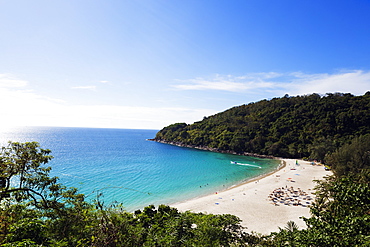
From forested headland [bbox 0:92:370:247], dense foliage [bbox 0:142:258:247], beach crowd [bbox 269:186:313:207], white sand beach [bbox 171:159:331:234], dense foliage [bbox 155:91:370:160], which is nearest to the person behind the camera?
dense foliage [bbox 0:142:258:247]

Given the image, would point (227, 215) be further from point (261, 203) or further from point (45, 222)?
point (261, 203)

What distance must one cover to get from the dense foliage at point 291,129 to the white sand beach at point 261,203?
2838 centimetres

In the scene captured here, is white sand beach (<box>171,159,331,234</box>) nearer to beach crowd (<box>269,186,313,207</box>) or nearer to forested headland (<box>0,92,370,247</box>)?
beach crowd (<box>269,186,313,207</box>)

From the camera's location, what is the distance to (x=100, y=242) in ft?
15.9

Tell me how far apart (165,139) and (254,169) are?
75922mm

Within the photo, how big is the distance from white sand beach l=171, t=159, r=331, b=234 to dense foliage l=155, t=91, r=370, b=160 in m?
28.4

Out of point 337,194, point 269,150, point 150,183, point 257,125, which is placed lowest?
point 150,183

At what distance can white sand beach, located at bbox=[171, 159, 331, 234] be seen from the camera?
855 inches

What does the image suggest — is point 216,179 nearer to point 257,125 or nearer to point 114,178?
point 114,178

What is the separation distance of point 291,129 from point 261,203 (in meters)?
59.5

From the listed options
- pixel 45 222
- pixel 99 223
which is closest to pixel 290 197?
pixel 99 223

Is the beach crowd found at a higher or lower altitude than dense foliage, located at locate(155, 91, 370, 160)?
lower

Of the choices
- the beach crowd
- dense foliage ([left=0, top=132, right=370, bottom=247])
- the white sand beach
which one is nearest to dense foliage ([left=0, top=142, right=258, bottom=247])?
dense foliage ([left=0, top=132, right=370, bottom=247])

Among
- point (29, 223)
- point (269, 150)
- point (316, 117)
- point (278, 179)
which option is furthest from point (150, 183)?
point (316, 117)
